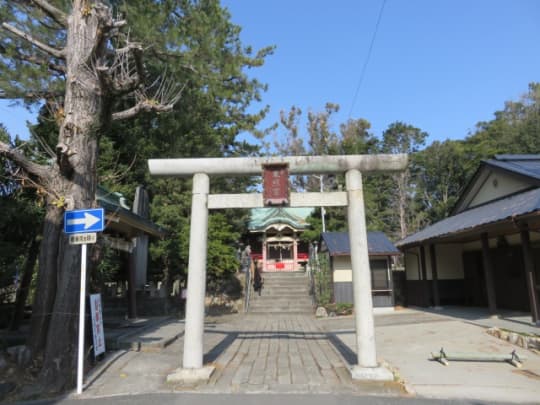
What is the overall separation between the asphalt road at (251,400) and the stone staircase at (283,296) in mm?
9824

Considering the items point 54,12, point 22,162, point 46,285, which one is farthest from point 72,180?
point 54,12

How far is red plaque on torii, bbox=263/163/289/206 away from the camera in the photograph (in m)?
5.60

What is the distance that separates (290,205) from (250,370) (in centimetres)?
265

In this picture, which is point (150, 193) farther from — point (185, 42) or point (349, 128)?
point (349, 128)

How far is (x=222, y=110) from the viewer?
16438mm

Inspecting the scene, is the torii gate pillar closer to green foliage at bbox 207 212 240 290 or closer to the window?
the window

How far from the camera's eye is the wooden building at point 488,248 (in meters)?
8.35

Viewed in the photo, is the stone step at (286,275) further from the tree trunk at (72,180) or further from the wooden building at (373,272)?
the tree trunk at (72,180)

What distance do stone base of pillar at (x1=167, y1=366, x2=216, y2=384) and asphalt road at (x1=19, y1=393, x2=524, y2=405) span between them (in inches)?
17.6

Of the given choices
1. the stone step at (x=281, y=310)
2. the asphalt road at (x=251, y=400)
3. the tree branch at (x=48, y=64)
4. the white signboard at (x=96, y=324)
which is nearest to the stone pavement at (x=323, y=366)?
the asphalt road at (x=251, y=400)

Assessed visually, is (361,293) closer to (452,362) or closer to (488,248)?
(452,362)

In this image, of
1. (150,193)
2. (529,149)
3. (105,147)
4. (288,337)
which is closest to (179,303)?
(150,193)

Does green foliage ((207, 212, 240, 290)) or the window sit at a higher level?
→ green foliage ((207, 212, 240, 290))

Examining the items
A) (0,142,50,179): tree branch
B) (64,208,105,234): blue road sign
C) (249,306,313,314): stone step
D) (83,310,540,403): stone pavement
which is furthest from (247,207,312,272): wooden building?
(64,208,105,234): blue road sign
